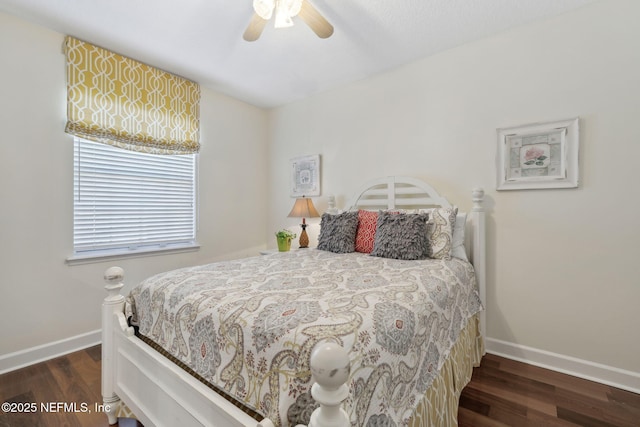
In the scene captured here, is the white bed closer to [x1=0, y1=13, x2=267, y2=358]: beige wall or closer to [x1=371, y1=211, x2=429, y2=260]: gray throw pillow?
[x1=371, y1=211, x2=429, y2=260]: gray throw pillow

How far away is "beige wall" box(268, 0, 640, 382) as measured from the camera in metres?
1.85

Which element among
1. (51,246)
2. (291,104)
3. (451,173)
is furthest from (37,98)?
(451,173)

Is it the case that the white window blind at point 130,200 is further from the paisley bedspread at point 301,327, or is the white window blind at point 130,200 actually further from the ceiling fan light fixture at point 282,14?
the ceiling fan light fixture at point 282,14

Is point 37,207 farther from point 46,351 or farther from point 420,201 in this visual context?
point 420,201

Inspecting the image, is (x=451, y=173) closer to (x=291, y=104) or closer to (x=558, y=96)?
(x=558, y=96)

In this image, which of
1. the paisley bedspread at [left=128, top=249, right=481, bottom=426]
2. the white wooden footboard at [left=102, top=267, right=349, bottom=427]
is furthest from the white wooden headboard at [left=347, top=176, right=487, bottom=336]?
the white wooden footboard at [left=102, top=267, right=349, bottom=427]

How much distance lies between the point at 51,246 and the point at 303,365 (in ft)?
8.30

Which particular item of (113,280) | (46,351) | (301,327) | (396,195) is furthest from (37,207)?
(396,195)

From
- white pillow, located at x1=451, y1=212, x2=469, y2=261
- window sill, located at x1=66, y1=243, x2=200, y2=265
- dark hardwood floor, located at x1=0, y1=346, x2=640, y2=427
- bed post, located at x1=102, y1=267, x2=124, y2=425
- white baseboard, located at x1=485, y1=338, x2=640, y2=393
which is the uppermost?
white pillow, located at x1=451, y1=212, x2=469, y2=261

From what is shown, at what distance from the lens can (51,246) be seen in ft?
7.47

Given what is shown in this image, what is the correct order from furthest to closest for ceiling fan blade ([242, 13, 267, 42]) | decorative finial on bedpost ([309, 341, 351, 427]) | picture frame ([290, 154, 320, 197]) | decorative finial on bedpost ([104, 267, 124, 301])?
picture frame ([290, 154, 320, 197]) < ceiling fan blade ([242, 13, 267, 42]) < decorative finial on bedpost ([104, 267, 124, 301]) < decorative finial on bedpost ([309, 341, 351, 427])

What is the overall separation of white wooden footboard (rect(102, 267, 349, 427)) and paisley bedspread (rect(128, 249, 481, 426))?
0.18 feet

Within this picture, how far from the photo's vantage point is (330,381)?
2.06 feet

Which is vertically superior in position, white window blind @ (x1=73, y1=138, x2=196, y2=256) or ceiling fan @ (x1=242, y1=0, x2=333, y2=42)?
ceiling fan @ (x1=242, y1=0, x2=333, y2=42)
